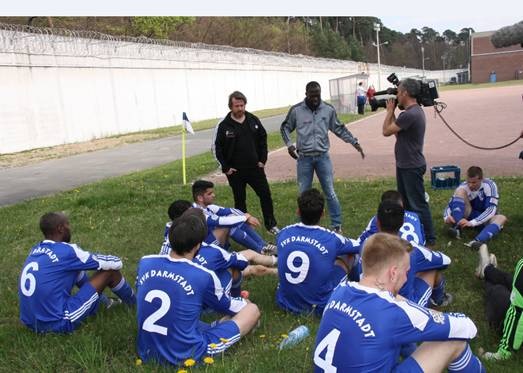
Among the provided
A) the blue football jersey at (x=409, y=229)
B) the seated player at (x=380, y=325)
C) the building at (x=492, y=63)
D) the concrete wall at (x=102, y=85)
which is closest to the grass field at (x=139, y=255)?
the blue football jersey at (x=409, y=229)

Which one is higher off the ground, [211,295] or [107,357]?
[211,295]

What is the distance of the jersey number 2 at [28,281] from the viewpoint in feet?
14.2

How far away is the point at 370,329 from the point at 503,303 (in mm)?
2052

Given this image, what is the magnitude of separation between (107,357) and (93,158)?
16.3 m

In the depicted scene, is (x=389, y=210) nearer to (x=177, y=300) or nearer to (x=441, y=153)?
(x=177, y=300)

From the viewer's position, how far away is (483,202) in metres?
6.73

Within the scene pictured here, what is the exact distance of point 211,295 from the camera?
12.6 feet

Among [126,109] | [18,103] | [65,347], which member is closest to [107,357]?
[65,347]

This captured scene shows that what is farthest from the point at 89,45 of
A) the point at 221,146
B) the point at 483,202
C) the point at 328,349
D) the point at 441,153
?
the point at 328,349

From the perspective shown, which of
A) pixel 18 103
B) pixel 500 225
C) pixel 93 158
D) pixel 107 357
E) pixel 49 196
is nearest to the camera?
pixel 107 357

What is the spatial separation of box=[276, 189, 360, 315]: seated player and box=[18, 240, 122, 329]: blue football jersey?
1.64 meters

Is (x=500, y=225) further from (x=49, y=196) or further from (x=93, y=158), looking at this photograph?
(x=93, y=158)

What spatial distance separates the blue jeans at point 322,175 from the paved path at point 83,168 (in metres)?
7.31

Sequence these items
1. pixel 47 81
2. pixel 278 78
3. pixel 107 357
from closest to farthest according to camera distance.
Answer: pixel 107 357 < pixel 47 81 < pixel 278 78
